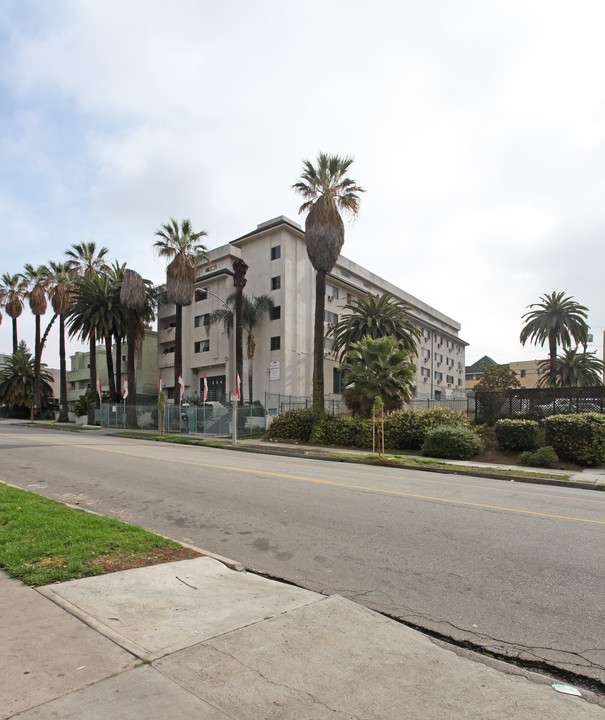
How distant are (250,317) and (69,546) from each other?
32875mm

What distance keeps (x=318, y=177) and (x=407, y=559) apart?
25331 millimetres

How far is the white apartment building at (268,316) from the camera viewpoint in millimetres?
38250

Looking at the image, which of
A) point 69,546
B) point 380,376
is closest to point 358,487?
point 69,546

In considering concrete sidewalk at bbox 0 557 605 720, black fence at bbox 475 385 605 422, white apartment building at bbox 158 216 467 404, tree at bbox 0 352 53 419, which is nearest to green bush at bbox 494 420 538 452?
black fence at bbox 475 385 605 422

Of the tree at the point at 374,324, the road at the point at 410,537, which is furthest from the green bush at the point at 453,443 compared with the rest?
the tree at the point at 374,324

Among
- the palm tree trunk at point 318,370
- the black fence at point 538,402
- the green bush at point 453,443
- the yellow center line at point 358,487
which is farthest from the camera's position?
the palm tree trunk at point 318,370

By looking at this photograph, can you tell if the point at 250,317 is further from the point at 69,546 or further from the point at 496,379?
the point at 69,546

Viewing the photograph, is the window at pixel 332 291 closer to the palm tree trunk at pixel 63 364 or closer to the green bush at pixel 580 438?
the green bush at pixel 580 438

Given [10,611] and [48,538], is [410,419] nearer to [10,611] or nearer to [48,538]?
[48,538]

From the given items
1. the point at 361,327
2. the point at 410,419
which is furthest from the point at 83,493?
the point at 361,327

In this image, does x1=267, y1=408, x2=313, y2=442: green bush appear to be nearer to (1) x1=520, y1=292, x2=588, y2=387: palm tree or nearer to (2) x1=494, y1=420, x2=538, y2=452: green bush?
(2) x1=494, y1=420, x2=538, y2=452: green bush

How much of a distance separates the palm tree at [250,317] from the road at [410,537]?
2561 centimetres

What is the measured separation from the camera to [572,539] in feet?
22.2

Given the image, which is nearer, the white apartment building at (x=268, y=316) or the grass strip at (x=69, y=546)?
the grass strip at (x=69, y=546)
